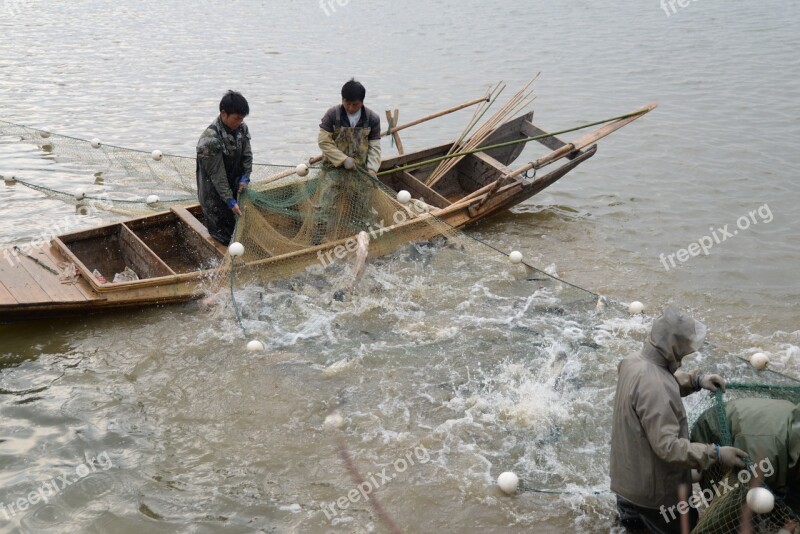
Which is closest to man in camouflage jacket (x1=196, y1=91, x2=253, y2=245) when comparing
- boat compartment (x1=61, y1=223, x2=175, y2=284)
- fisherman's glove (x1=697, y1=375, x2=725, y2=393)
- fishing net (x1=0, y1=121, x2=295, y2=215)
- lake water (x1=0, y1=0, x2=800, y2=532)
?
boat compartment (x1=61, y1=223, x2=175, y2=284)

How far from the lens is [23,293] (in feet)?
19.4

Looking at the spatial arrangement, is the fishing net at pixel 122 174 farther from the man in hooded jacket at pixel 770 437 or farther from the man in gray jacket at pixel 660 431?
the man in hooded jacket at pixel 770 437

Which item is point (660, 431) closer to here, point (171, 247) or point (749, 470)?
point (749, 470)

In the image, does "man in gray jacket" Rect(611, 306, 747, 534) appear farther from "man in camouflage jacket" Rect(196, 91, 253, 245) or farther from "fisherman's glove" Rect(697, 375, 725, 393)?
"man in camouflage jacket" Rect(196, 91, 253, 245)

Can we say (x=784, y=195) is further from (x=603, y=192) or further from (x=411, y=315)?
(x=411, y=315)

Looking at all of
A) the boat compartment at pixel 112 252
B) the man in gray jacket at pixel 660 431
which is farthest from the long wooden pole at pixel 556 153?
the man in gray jacket at pixel 660 431

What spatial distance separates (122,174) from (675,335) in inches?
339

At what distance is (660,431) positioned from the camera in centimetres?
342

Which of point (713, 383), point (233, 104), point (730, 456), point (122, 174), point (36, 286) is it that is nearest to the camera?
point (730, 456)

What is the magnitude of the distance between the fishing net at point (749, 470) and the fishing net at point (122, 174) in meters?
5.46

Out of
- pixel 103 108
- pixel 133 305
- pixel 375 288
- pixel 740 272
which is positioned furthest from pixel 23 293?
pixel 103 108

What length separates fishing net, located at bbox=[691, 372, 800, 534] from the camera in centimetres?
345

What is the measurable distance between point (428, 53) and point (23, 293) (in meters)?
12.5

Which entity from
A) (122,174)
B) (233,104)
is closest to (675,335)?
(233,104)
